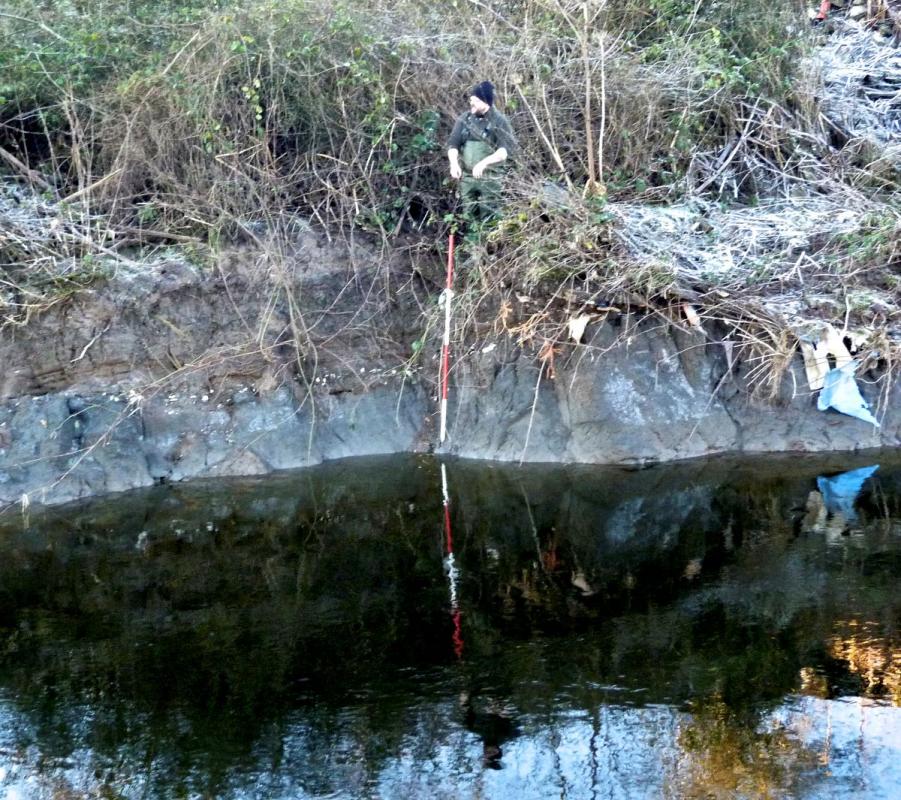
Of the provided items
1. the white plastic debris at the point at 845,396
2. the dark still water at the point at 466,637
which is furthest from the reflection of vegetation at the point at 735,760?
the white plastic debris at the point at 845,396

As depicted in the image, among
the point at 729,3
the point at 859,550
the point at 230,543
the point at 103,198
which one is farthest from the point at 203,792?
the point at 729,3

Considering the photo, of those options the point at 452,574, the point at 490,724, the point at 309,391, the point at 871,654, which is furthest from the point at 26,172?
the point at 871,654

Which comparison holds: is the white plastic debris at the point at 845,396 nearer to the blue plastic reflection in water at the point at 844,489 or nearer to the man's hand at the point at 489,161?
the blue plastic reflection in water at the point at 844,489

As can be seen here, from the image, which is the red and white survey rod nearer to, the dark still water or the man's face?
the dark still water

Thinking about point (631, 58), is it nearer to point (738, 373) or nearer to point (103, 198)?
point (738, 373)

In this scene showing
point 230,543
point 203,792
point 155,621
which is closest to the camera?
point 203,792

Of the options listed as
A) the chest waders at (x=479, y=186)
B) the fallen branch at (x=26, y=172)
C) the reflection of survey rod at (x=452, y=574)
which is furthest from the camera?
the fallen branch at (x=26, y=172)

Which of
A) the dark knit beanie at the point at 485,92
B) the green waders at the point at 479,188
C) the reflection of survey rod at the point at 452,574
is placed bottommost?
the reflection of survey rod at the point at 452,574

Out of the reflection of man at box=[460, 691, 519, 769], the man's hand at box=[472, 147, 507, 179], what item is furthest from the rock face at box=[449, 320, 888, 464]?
the reflection of man at box=[460, 691, 519, 769]

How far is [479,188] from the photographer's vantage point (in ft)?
31.5

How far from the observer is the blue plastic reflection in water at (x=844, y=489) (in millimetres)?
7827

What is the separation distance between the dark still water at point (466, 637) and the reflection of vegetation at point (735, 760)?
0.01 metres

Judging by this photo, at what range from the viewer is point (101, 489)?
8.88 metres

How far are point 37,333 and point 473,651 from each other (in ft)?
17.4
